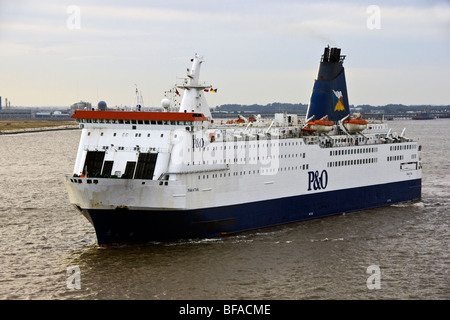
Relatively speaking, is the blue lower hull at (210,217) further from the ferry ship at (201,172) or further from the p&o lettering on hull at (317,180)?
Answer: the p&o lettering on hull at (317,180)

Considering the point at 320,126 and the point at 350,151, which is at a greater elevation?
the point at 320,126

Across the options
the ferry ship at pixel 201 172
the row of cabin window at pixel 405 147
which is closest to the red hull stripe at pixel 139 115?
the ferry ship at pixel 201 172

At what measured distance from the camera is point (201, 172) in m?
25.9

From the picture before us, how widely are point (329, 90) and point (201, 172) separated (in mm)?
15489

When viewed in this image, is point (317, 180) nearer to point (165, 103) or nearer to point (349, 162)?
point (349, 162)

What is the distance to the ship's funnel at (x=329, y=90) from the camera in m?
38.4

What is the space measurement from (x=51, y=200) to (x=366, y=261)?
64.6 ft

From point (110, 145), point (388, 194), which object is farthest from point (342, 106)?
point (110, 145)

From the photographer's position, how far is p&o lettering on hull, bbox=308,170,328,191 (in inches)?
1243

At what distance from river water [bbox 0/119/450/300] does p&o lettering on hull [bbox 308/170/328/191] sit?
1712 mm

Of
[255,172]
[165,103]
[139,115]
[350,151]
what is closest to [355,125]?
[350,151]

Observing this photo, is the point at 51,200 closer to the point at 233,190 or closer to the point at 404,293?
the point at 233,190

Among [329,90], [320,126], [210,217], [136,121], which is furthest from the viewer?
[329,90]
